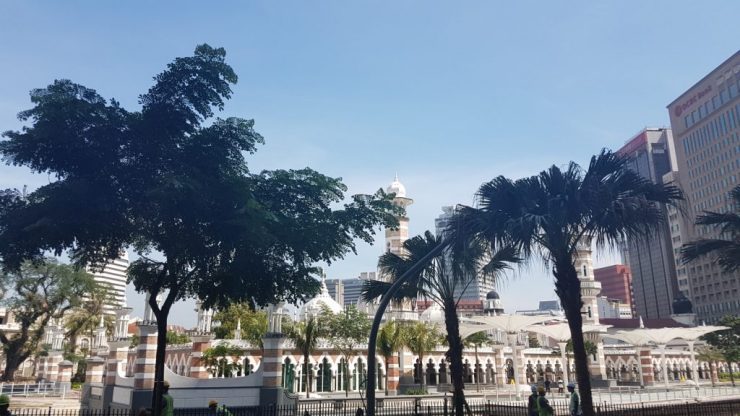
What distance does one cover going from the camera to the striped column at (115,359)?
29.5 metres

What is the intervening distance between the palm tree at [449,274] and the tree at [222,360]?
61.9ft

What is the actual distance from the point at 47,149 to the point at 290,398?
16861mm

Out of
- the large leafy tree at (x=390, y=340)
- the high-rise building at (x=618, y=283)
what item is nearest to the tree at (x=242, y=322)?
the large leafy tree at (x=390, y=340)

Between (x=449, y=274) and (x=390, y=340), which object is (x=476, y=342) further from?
(x=449, y=274)

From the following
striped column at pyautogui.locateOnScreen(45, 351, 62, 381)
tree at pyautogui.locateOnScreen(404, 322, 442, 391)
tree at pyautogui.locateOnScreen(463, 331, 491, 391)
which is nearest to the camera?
tree at pyautogui.locateOnScreen(404, 322, 442, 391)

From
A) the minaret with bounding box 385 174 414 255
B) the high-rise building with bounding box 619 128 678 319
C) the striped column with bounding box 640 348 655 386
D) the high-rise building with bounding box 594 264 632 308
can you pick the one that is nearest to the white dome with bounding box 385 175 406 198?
the minaret with bounding box 385 174 414 255

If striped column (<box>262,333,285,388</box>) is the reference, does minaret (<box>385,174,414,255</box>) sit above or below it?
above

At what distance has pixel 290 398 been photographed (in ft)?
90.4

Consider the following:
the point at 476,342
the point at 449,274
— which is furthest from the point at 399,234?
the point at 449,274

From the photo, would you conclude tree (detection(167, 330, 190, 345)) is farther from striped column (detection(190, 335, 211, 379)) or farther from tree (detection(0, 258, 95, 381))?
striped column (detection(190, 335, 211, 379))

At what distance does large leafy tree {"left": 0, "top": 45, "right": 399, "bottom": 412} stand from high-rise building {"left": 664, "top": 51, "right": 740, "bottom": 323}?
318ft

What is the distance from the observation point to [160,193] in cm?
1440

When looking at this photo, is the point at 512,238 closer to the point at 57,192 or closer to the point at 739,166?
the point at 57,192

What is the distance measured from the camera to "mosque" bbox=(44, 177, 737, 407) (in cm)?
2652
